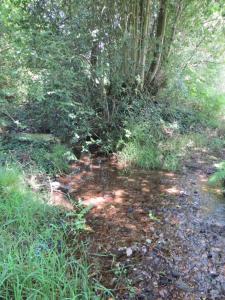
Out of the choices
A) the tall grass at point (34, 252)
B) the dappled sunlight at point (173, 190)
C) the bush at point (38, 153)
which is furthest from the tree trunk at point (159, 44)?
the tall grass at point (34, 252)

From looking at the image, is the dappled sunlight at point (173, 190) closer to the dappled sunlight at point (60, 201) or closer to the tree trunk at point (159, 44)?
the dappled sunlight at point (60, 201)

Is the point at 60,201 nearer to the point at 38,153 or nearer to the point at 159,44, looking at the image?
the point at 38,153

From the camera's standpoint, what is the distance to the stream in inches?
96.7

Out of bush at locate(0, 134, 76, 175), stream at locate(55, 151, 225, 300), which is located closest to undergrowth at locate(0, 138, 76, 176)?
bush at locate(0, 134, 76, 175)

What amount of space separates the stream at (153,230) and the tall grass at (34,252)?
0.92 ft

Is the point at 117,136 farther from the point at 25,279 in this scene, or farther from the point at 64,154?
the point at 25,279

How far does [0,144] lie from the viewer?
185 inches

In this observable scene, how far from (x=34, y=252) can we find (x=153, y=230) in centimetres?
141

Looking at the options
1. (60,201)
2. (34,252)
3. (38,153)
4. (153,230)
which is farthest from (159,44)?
(34,252)

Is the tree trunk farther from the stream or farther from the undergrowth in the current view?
the undergrowth

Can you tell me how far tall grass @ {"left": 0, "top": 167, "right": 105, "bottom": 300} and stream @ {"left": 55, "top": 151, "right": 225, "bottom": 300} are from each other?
0.92 feet

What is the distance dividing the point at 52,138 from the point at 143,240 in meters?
3.10

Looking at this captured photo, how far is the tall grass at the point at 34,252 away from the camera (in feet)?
6.71

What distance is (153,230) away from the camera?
10.6ft
